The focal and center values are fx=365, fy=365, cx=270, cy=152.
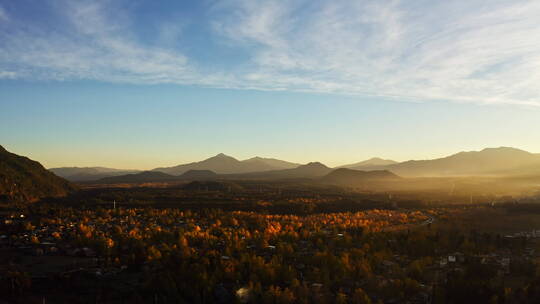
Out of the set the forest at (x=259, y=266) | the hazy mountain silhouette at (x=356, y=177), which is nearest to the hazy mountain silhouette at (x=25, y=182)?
the forest at (x=259, y=266)

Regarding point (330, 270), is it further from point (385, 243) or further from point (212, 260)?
point (385, 243)

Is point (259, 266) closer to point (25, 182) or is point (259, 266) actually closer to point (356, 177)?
point (25, 182)

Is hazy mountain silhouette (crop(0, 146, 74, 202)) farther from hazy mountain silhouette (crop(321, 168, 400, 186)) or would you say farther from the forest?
hazy mountain silhouette (crop(321, 168, 400, 186))

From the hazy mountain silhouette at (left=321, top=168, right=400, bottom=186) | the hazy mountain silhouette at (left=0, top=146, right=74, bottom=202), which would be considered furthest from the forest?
the hazy mountain silhouette at (left=321, top=168, right=400, bottom=186)

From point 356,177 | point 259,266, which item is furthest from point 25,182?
point 356,177

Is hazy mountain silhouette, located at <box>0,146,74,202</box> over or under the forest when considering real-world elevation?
over

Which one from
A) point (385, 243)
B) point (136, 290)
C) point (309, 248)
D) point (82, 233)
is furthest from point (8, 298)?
point (385, 243)

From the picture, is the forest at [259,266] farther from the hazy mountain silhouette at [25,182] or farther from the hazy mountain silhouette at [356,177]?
the hazy mountain silhouette at [356,177]

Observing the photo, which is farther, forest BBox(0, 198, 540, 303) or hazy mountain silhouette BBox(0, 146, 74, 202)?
hazy mountain silhouette BBox(0, 146, 74, 202)
